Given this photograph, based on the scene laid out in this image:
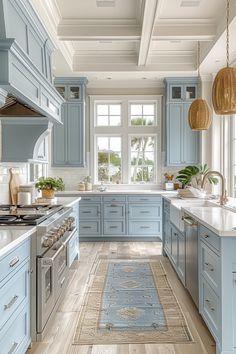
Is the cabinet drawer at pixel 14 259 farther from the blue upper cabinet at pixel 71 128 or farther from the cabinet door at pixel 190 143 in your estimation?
the cabinet door at pixel 190 143

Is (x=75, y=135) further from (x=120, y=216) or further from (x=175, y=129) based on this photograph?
(x=175, y=129)

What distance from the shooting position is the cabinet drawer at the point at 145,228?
6.42m

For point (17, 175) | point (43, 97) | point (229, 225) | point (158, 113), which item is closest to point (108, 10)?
point (43, 97)

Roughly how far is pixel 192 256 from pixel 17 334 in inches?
67.3

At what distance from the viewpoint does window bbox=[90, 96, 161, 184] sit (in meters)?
7.15

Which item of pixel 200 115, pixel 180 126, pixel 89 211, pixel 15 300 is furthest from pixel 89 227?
pixel 15 300

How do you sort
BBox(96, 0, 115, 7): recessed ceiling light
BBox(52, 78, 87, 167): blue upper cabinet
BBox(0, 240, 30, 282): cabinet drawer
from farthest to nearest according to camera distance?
BBox(52, 78, 87, 167): blue upper cabinet
BBox(96, 0, 115, 7): recessed ceiling light
BBox(0, 240, 30, 282): cabinet drawer

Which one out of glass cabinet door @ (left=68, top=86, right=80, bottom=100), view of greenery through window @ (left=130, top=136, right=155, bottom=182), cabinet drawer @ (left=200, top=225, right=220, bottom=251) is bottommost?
cabinet drawer @ (left=200, top=225, right=220, bottom=251)

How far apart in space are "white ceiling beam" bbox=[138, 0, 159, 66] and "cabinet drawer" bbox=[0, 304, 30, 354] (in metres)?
3.27

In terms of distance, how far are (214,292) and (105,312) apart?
3.92 ft

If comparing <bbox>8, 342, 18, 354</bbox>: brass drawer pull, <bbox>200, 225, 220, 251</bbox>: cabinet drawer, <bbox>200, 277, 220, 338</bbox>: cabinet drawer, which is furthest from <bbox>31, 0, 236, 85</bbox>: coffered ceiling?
<bbox>8, 342, 18, 354</bbox>: brass drawer pull

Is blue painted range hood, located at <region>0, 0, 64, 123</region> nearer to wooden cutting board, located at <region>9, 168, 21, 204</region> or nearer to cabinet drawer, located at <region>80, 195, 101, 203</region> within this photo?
wooden cutting board, located at <region>9, 168, 21, 204</region>

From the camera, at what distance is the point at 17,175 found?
4281 millimetres

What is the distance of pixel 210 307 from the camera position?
8.49 ft
